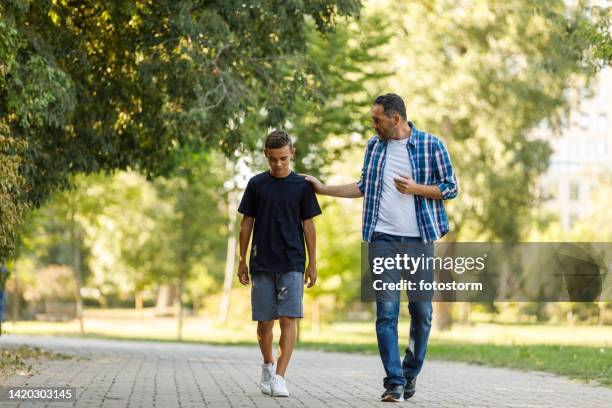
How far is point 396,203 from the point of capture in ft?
27.9

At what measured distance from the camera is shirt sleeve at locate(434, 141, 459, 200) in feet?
28.3

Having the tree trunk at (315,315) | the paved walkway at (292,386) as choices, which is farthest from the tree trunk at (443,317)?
the paved walkway at (292,386)

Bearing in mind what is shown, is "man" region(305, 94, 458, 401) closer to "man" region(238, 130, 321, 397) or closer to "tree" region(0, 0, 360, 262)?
"man" region(238, 130, 321, 397)

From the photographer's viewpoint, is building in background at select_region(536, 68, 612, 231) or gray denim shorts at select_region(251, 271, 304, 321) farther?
building in background at select_region(536, 68, 612, 231)

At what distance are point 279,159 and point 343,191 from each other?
0.57 m

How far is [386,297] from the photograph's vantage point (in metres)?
8.44

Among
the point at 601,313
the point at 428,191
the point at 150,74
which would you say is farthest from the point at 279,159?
the point at 601,313

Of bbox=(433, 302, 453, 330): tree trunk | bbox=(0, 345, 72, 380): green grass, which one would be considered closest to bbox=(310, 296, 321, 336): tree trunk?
bbox=(433, 302, 453, 330): tree trunk

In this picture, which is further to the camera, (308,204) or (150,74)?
(150,74)

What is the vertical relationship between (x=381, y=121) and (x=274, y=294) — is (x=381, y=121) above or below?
above

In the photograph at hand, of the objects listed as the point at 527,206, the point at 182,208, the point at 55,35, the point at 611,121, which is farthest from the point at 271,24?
the point at 611,121

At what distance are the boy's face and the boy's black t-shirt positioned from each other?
94 millimetres

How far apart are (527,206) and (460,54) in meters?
5.78

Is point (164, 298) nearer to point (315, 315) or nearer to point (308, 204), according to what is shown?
point (315, 315)
